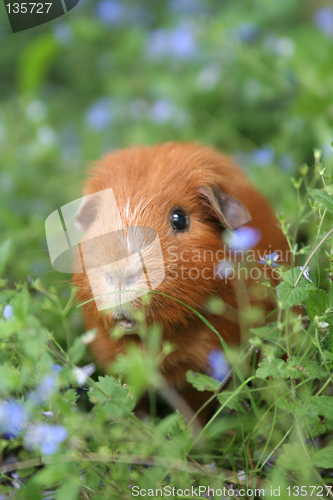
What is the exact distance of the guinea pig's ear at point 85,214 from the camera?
238cm

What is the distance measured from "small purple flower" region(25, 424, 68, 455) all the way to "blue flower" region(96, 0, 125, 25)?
5.48 meters

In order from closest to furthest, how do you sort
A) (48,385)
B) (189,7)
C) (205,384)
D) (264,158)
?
(48,385), (205,384), (264,158), (189,7)

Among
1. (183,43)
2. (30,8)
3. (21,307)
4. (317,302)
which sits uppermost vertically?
(30,8)

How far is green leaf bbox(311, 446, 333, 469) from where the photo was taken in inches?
62.2

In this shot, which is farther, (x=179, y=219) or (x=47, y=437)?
(x=179, y=219)

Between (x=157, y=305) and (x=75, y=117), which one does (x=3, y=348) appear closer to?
(x=157, y=305)

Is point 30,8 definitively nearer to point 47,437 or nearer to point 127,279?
point 127,279

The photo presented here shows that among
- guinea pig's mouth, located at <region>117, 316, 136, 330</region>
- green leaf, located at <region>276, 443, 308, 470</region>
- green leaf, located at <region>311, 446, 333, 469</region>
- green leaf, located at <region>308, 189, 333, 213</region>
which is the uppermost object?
green leaf, located at <region>308, 189, 333, 213</region>

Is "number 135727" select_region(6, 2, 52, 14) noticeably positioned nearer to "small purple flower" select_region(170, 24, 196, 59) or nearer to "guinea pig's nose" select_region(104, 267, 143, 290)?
"guinea pig's nose" select_region(104, 267, 143, 290)

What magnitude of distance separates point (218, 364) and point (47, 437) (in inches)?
38.7

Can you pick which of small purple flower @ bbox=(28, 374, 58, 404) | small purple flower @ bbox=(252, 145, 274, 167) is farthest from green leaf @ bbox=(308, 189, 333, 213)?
small purple flower @ bbox=(252, 145, 274, 167)

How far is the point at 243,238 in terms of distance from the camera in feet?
7.55

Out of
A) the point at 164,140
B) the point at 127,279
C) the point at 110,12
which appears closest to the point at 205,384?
the point at 127,279

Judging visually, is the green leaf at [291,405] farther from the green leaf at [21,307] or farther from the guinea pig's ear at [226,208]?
the green leaf at [21,307]
